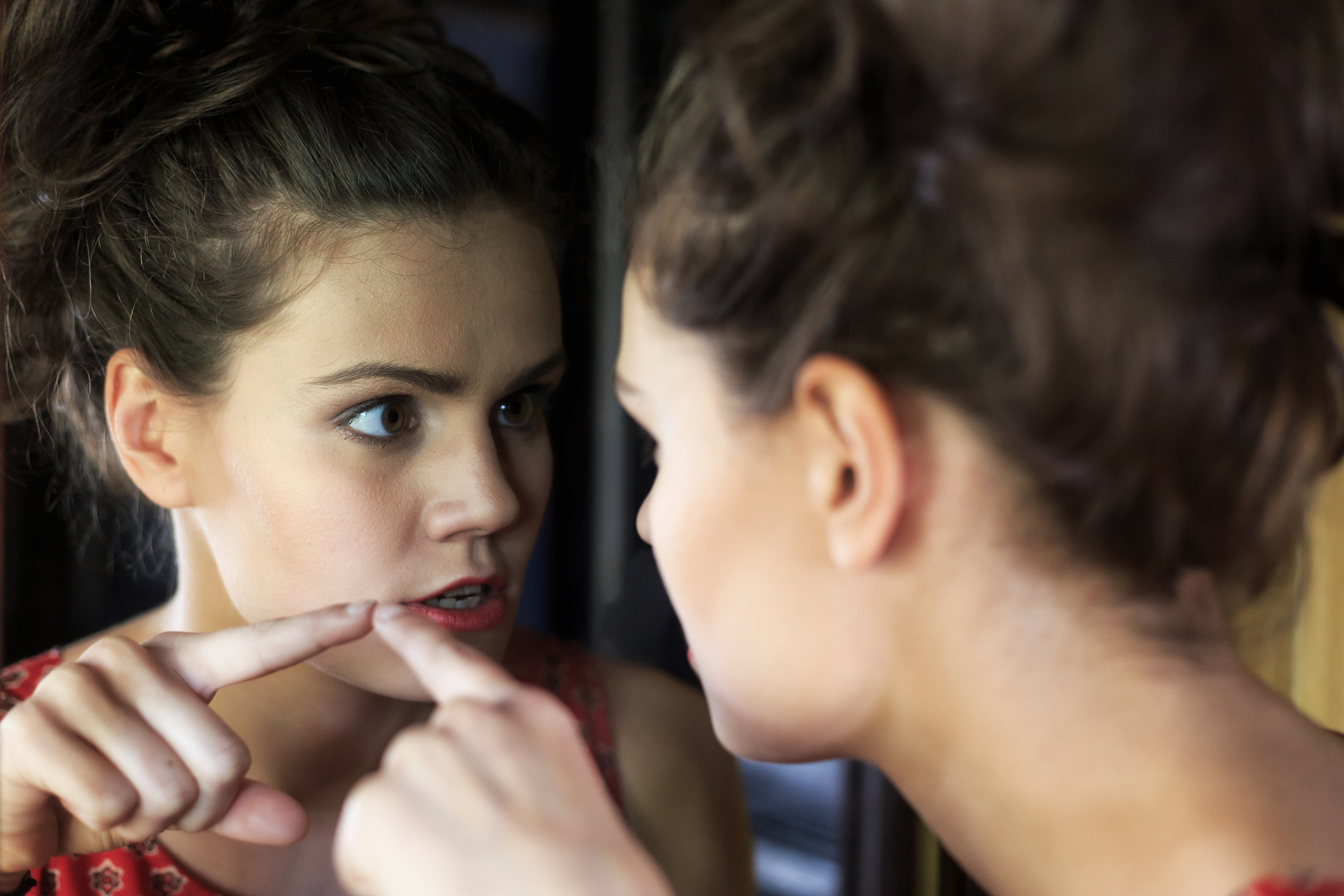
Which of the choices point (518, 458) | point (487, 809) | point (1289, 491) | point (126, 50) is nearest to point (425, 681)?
point (487, 809)

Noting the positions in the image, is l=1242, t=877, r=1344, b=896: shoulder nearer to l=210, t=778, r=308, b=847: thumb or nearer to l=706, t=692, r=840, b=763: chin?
l=706, t=692, r=840, b=763: chin

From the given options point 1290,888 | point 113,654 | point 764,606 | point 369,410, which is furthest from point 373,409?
point 1290,888

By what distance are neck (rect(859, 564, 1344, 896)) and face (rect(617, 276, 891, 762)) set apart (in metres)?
0.03

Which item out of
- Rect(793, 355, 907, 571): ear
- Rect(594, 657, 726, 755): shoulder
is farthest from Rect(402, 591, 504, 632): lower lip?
Rect(793, 355, 907, 571): ear

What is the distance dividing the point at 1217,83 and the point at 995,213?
0.34 feet

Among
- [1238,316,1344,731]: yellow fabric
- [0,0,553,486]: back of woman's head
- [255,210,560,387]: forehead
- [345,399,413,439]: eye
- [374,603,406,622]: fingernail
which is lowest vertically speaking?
[1238,316,1344,731]: yellow fabric

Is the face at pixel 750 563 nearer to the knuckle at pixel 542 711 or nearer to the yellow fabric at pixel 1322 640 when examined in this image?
the knuckle at pixel 542 711

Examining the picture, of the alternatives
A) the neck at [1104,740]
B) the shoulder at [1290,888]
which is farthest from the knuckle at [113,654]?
the shoulder at [1290,888]

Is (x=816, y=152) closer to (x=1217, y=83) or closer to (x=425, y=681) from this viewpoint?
(x=1217, y=83)

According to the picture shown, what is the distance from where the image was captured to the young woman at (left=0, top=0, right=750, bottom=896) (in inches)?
27.8

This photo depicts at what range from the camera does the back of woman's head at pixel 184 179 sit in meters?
0.71

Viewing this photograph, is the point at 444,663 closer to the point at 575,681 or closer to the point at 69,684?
the point at 69,684

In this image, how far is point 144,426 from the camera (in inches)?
29.6

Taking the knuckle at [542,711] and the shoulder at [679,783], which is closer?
the knuckle at [542,711]
